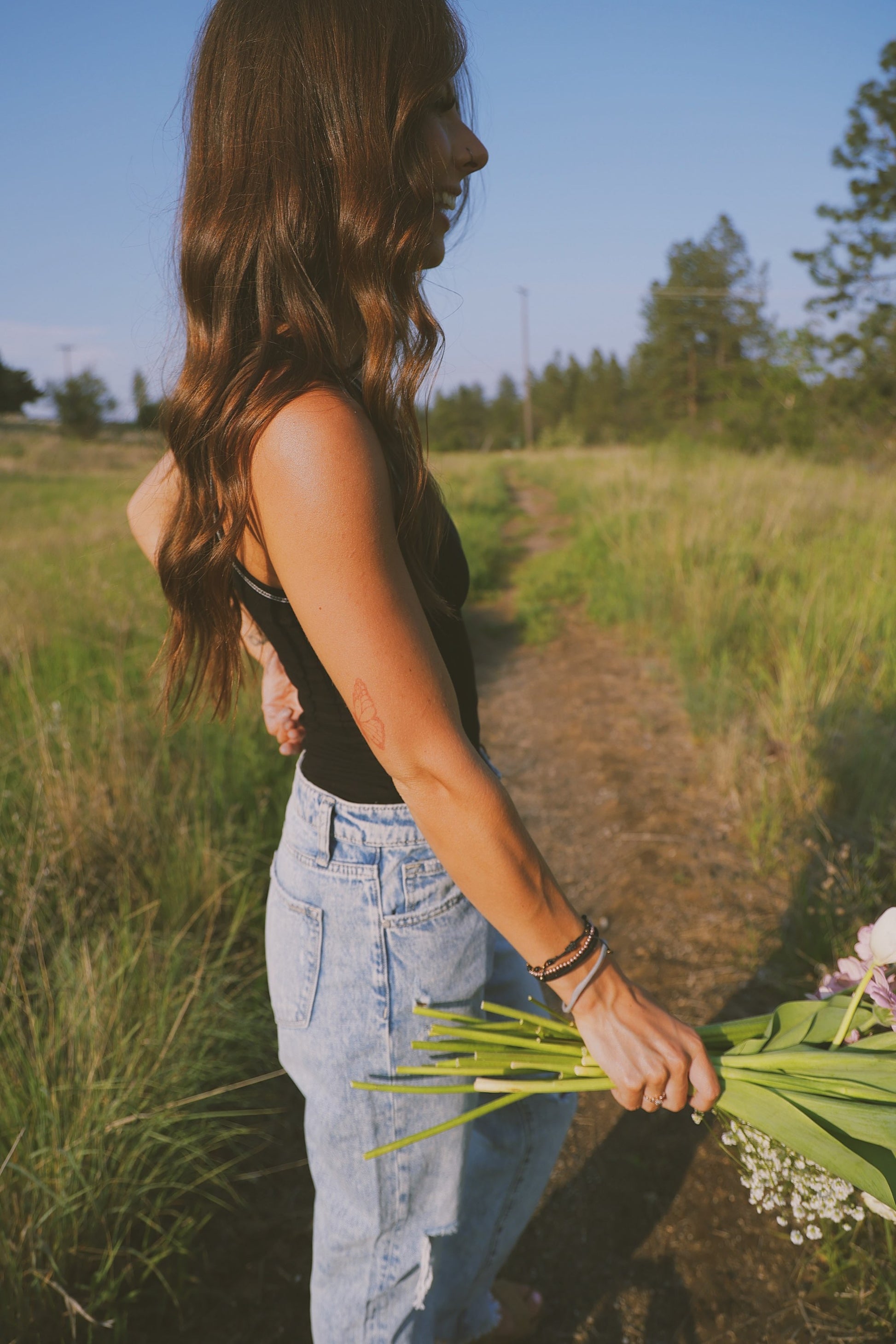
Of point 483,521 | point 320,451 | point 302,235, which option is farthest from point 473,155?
point 483,521

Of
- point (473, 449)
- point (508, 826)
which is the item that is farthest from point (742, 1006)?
point (473, 449)

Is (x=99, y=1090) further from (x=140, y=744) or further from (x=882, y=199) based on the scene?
(x=882, y=199)

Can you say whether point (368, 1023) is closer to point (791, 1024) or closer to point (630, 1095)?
point (630, 1095)

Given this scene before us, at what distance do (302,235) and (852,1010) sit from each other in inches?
46.3

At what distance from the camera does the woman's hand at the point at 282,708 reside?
164 cm

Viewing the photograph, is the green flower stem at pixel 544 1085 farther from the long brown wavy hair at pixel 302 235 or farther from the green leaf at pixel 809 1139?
the long brown wavy hair at pixel 302 235

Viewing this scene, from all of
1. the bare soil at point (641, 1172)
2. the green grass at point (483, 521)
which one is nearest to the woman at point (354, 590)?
the green grass at point (483, 521)

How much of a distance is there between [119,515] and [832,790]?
999 cm

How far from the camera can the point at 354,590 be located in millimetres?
933

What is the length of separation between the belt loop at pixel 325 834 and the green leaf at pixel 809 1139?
2.07ft

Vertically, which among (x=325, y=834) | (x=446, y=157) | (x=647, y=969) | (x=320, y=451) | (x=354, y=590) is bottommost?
(x=647, y=969)

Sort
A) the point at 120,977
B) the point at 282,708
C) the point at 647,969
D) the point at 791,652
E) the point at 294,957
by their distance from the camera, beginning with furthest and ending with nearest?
the point at 791,652
the point at 647,969
the point at 120,977
the point at 282,708
the point at 294,957

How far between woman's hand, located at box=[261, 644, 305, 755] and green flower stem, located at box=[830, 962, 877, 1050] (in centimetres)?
102

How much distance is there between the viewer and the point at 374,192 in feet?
3.40
